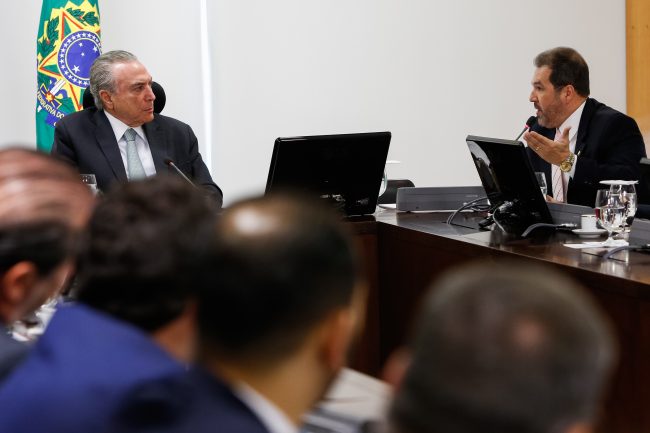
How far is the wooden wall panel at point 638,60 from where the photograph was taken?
21.2ft

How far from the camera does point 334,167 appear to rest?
3.57m

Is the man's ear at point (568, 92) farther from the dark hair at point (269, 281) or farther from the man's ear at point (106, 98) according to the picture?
the dark hair at point (269, 281)

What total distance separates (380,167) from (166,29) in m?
2.48

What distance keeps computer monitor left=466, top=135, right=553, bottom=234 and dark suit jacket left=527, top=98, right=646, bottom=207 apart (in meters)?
0.64

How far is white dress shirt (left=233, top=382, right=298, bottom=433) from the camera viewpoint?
0.94 m

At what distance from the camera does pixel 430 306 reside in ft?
2.50

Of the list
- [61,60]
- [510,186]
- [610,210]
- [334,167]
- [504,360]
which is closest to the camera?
[504,360]

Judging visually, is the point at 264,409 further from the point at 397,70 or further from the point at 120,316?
the point at 397,70

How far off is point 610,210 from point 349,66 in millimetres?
3404

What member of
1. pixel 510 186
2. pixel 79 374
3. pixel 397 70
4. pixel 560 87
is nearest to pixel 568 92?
pixel 560 87

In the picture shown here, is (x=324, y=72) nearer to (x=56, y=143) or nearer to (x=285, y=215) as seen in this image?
(x=56, y=143)

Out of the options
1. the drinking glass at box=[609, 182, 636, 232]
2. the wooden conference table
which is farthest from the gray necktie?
the drinking glass at box=[609, 182, 636, 232]

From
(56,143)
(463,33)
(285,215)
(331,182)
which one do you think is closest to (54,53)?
(56,143)

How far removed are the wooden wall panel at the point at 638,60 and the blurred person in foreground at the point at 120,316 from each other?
5.77m
